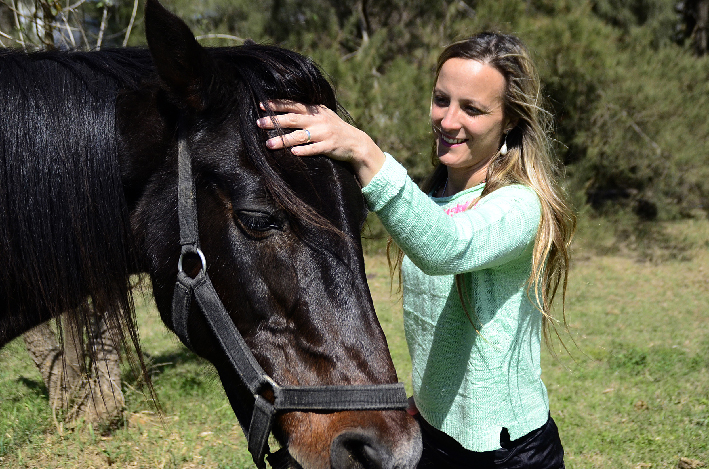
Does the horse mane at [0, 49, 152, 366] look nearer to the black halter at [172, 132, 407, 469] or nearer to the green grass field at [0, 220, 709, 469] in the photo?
the black halter at [172, 132, 407, 469]

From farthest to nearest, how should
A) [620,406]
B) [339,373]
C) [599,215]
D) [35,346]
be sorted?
[599,215]
[620,406]
[35,346]
[339,373]

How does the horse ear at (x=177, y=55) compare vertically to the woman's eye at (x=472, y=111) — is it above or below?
above

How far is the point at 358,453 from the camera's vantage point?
1374 millimetres

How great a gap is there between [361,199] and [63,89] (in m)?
0.80

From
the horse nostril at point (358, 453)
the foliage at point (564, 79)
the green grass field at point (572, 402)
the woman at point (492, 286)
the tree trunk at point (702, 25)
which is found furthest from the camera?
the tree trunk at point (702, 25)

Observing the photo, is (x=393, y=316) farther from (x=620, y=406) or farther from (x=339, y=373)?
(x=339, y=373)

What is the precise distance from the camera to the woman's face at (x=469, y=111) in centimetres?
185

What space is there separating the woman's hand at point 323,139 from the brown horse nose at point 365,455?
59 centimetres

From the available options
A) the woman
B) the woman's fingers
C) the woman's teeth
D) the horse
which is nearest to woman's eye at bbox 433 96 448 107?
the woman

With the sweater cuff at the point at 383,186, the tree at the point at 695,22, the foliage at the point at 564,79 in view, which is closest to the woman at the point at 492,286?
the sweater cuff at the point at 383,186

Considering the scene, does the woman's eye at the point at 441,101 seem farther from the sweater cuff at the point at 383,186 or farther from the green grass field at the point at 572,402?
the green grass field at the point at 572,402

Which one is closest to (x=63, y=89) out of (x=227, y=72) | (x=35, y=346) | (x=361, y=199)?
(x=227, y=72)

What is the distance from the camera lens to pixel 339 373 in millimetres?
1405

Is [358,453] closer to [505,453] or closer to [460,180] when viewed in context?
[505,453]
